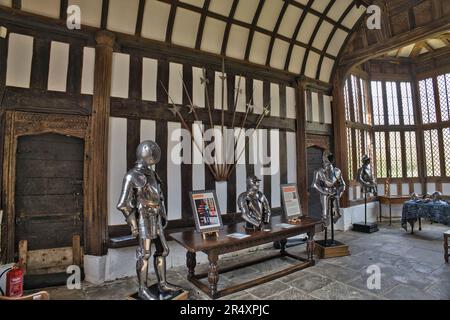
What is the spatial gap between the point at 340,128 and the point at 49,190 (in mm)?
6210

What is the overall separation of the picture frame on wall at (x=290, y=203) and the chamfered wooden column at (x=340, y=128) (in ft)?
8.87

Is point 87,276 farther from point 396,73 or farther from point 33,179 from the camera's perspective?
point 396,73

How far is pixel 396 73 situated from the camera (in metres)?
8.09

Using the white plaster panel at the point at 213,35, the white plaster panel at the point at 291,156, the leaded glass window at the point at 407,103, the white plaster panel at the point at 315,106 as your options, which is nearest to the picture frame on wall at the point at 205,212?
the white plaster panel at the point at 291,156

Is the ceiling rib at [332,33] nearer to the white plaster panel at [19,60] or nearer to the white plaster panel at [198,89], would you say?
the white plaster panel at [198,89]

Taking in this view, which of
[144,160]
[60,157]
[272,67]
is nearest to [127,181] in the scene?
[144,160]

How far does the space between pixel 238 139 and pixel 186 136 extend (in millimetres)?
1050

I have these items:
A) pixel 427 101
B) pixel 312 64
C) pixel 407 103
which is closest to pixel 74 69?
pixel 312 64

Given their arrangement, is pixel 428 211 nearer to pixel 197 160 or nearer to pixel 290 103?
pixel 290 103

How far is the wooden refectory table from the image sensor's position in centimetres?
293

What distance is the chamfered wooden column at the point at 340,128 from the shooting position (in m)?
6.39

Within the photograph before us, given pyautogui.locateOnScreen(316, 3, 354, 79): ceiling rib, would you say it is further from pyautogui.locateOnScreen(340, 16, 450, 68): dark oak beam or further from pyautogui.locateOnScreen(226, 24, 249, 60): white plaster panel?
→ pyautogui.locateOnScreen(226, 24, 249, 60): white plaster panel

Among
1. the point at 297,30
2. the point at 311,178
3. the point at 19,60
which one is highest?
the point at 297,30

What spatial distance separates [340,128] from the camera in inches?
252
